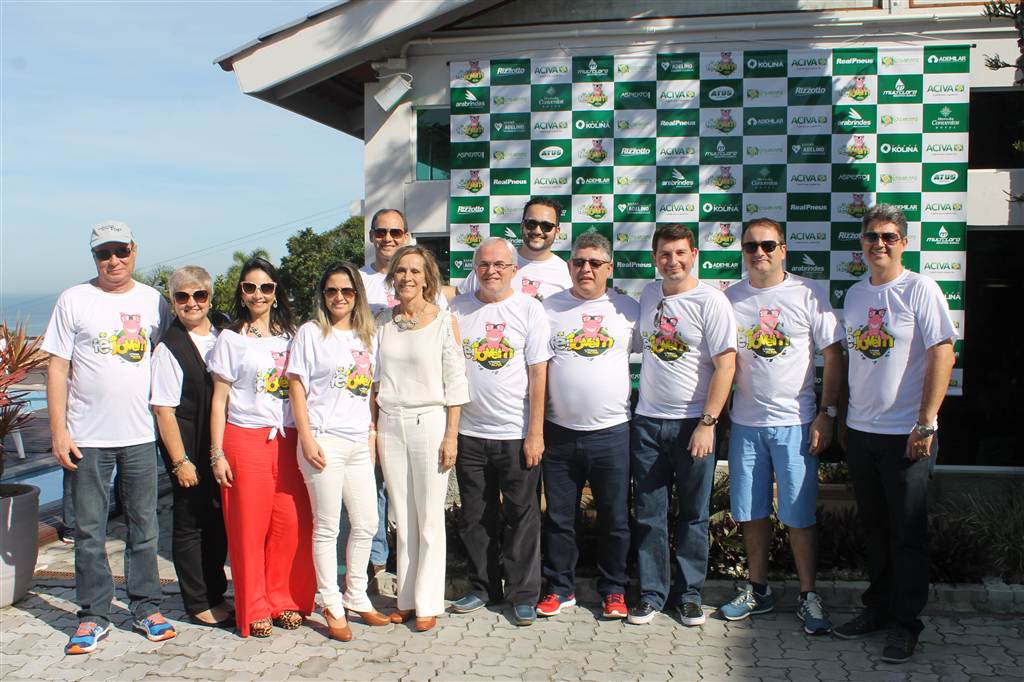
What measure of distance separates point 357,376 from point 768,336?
2221 millimetres

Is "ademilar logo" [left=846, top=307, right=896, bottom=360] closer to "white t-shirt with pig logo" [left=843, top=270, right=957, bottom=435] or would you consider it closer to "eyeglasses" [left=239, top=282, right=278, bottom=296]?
"white t-shirt with pig logo" [left=843, top=270, right=957, bottom=435]

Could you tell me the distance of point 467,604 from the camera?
4.92 metres

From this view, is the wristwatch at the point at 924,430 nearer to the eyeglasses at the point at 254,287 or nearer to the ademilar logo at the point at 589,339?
the ademilar logo at the point at 589,339

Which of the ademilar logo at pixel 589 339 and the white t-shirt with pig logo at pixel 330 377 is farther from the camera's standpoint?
the ademilar logo at pixel 589 339

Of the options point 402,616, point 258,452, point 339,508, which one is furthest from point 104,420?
point 402,616

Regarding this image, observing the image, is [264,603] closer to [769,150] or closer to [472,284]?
[472,284]

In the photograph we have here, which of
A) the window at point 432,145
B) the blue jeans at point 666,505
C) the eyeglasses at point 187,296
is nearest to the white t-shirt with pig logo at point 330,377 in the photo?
the eyeglasses at point 187,296

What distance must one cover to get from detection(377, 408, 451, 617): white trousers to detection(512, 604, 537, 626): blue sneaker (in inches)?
16.5

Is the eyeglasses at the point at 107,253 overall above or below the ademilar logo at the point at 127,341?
above

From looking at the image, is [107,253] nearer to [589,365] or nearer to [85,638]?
[85,638]

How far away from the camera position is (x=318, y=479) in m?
4.53

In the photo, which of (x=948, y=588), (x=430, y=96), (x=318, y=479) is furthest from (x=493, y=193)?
(x=948, y=588)

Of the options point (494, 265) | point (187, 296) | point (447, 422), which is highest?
point (494, 265)

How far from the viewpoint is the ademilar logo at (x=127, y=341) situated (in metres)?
4.55
